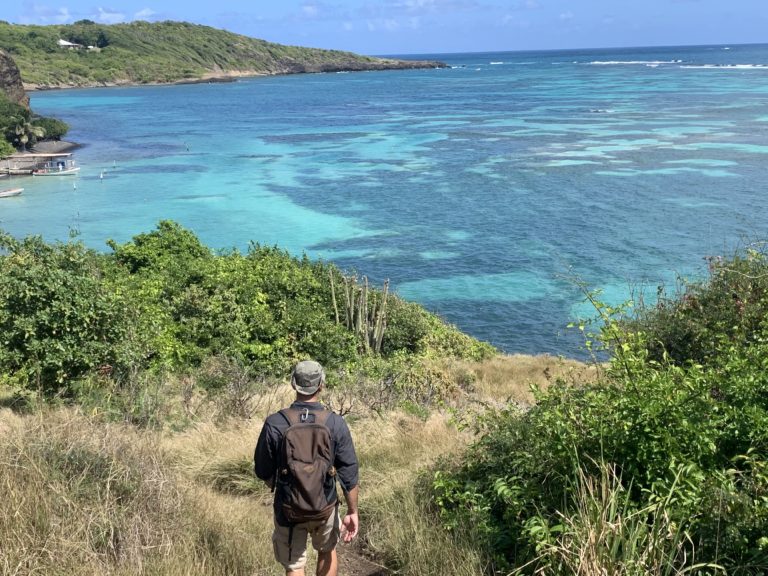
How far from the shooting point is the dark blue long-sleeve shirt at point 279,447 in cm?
432

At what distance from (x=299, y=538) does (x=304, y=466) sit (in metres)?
0.60

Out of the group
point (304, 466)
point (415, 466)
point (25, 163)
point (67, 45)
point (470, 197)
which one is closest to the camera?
point (304, 466)

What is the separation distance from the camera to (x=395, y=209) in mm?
35844

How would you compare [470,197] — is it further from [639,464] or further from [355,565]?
[639,464]

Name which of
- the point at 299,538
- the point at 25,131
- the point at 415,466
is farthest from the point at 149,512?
the point at 25,131

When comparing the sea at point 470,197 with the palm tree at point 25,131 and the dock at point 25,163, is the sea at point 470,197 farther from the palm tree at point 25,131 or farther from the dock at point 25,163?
the palm tree at point 25,131

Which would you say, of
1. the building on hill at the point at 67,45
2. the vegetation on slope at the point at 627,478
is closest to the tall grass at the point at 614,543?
the vegetation on slope at the point at 627,478

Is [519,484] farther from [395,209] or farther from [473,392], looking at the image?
[395,209]

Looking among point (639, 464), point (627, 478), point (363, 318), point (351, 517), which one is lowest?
point (363, 318)

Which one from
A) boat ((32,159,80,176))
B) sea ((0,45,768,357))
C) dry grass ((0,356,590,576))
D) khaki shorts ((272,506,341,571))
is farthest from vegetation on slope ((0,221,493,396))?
boat ((32,159,80,176))

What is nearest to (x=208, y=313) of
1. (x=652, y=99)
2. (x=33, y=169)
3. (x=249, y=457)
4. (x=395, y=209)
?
(x=249, y=457)

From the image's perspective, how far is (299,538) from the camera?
4480 millimetres

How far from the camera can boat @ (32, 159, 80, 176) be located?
157 feet

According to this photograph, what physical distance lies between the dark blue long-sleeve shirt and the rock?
91360mm
